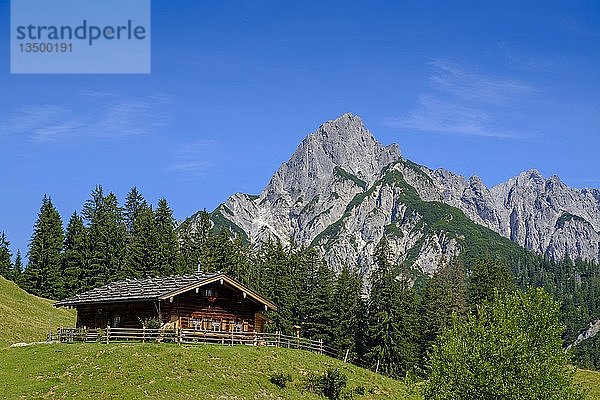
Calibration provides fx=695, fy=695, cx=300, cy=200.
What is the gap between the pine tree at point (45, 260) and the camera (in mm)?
102688

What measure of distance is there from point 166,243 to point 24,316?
102ft

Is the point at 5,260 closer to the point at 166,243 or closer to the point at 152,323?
the point at 166,243

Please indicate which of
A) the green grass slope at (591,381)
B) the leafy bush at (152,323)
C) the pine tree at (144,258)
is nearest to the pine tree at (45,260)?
the pine tree at (144,258)

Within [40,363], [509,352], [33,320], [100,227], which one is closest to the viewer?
[509,352]

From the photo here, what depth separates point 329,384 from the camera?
47594 mm

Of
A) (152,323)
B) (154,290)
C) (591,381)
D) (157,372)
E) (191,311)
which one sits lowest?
(591,381)

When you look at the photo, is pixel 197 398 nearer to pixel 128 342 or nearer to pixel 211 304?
pixel 128 342

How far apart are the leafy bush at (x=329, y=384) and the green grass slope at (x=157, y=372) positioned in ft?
2.97

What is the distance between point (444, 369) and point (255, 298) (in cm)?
2210

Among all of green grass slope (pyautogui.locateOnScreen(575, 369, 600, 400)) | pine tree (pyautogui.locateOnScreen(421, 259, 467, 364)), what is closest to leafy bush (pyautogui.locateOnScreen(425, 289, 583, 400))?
green grass slope (pyautogui.locateOnScreen(575, 369, 600, 400))

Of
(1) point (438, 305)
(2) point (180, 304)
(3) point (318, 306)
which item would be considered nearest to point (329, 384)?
(2) point (180, 304)

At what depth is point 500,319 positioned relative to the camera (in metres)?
41.7

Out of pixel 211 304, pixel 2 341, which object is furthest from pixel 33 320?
pixel 211 304

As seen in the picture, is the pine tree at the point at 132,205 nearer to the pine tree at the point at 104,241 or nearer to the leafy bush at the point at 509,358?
the pine tree at the point at 104,241
